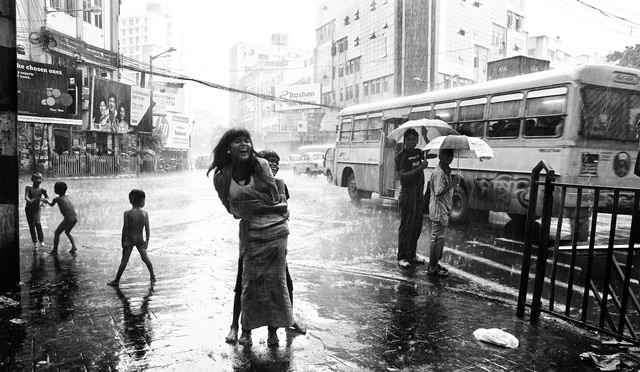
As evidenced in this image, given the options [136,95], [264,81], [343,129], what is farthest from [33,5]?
[264,81]

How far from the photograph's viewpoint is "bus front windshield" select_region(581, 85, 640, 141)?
8844 millimetres

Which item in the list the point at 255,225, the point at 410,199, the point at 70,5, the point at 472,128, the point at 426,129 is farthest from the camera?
the point at 70,5

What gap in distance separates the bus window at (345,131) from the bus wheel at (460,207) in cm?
607

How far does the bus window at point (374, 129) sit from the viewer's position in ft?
48.6

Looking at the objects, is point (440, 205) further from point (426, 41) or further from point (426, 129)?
point (426, 41)

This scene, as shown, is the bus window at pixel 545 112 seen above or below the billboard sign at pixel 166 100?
below

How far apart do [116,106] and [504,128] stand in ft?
90.1

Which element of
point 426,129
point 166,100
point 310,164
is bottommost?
point 310,164

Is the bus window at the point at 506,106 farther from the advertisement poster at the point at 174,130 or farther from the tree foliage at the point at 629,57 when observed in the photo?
the advertisement poster at the point at 174,130

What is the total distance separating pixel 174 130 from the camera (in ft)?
153

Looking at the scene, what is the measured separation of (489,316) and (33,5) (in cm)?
2660

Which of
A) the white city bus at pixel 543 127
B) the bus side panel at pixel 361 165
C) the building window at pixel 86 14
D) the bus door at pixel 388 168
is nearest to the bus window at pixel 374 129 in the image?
the bus side panel at pixel 361 165

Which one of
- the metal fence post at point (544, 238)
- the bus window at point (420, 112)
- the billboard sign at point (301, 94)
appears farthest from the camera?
the billboard sign at point (301, 94)

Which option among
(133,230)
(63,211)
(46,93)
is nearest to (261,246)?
(133,230)
